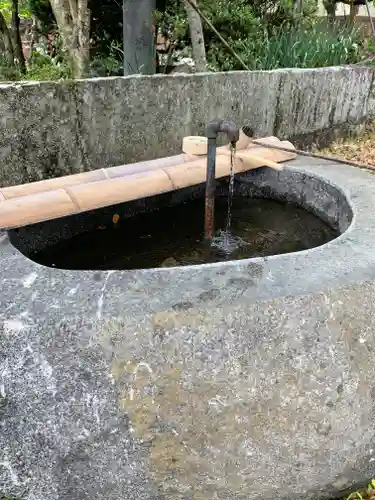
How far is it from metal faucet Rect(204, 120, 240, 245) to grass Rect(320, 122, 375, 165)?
2433 millimetres

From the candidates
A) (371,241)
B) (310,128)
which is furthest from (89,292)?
(310,128)

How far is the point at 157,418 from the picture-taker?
1660 mm

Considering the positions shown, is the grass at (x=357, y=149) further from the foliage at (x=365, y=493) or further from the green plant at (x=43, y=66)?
the foliage at (x=365, y=493)

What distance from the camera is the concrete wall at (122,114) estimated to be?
2750mm

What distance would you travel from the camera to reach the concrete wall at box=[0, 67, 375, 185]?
275 cm

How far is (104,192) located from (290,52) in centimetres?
389

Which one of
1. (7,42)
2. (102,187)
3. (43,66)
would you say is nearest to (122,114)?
(102,187)

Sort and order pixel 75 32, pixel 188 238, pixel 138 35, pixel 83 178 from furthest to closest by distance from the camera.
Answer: pixel 138 35
pixel 75 32
pixel 188 238
pixel 83 178

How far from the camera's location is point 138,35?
500 centimetres

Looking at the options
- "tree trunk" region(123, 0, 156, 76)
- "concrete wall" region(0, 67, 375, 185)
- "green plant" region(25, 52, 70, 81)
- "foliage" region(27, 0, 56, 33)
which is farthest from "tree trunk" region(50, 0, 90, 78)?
"foliage" region(27, 0, 56, 33)

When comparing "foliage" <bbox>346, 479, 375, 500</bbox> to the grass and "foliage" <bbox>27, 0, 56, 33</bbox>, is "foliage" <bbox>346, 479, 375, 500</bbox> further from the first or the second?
"foliage" <bbox>27, 0, 56, 33</bbox>

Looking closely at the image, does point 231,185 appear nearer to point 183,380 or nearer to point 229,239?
point 229,239

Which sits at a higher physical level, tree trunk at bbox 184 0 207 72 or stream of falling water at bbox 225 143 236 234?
tree trunk at bbox 184 0 207 72

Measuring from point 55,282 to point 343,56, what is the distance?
198 inches
